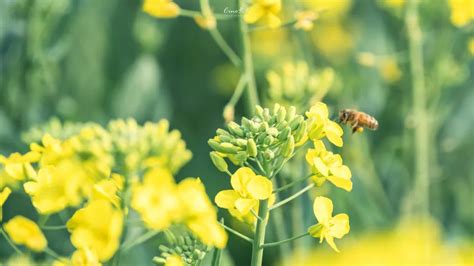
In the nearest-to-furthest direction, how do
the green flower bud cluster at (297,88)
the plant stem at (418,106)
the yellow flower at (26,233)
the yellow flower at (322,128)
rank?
the yellow flower at (26,233), the yellow flower at (322,128), the green flower bud cluster at (297,88), the plant stem at (418,106)

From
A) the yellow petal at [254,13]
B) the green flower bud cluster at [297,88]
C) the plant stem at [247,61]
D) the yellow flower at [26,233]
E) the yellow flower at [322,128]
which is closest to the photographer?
the yellow flower at [26,233]

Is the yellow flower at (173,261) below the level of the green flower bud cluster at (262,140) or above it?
below

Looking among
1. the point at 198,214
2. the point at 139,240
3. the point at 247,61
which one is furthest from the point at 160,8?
the point at 198,214

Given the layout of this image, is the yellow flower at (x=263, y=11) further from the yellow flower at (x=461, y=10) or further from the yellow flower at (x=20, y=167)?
the yellow flower at (x=461, y=10)

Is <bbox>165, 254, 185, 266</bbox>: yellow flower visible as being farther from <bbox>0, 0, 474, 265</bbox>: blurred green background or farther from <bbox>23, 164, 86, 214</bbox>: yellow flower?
<bbox>0, 0, 474, 265</bbox>: blurred green background

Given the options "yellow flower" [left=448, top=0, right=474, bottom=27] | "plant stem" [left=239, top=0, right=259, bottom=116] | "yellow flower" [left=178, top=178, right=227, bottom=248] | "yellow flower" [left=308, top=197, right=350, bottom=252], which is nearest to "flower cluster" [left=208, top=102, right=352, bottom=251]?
"yellow flower" [left=308, top=197, right=350, bottom=252]

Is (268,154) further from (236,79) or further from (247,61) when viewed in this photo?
(236,79)

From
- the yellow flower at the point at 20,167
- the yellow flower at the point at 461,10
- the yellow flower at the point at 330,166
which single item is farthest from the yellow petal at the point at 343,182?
the yellow flower at the point at 461,10

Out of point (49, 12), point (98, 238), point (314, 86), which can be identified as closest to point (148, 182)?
point (98, 238)
